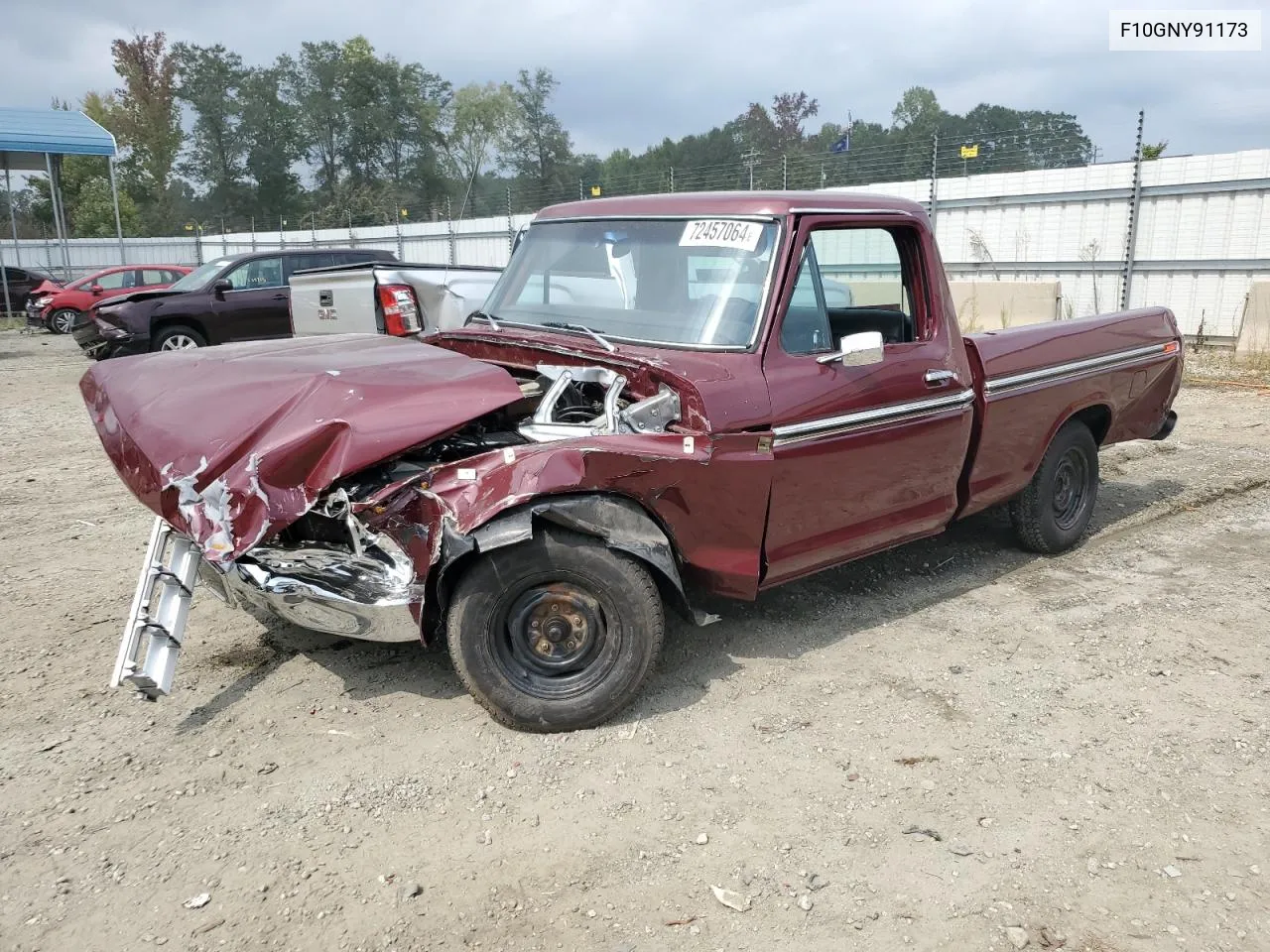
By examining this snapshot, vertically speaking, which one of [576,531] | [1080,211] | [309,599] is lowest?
[309,599]

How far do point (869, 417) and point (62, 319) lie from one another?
21.2m

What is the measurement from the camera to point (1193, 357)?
12820 mm

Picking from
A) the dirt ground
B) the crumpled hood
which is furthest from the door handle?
the crumpled hood

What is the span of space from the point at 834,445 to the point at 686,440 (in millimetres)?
786

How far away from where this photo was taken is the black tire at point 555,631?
3.40 metres

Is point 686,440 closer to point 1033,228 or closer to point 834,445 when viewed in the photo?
point 834,445

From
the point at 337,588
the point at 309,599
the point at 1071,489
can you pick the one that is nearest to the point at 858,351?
the point at 337,588

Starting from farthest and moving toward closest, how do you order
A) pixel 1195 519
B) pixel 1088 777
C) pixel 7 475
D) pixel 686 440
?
pixel 7 475
pixel 1195 519
pixel 686 440
pixel 1088 777

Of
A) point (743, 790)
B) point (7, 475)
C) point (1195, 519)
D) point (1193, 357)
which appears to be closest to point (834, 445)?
point (743, 790)

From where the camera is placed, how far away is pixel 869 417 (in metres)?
4.17

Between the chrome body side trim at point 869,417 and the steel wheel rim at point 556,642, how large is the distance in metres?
1.03

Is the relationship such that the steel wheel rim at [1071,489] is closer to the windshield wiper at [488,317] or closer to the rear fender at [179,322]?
the windshield wiper at [488,317]

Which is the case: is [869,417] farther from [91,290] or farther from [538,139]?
[538,139]

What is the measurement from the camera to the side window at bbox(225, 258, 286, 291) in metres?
13.9
